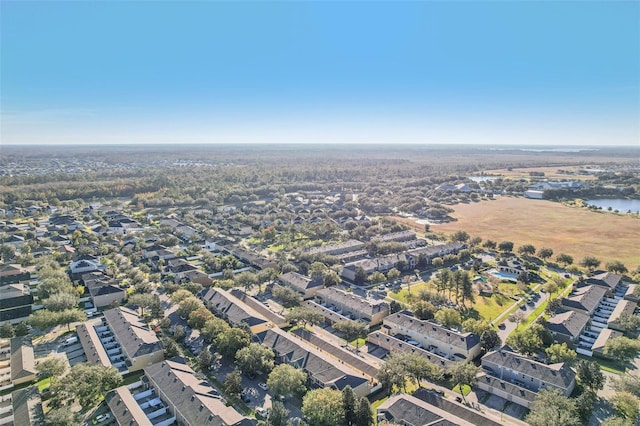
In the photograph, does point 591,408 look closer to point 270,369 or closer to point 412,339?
point 412,339

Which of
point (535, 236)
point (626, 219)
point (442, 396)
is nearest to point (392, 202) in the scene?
point (535, 236)

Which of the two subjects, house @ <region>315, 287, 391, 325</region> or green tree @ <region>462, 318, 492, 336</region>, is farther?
house @ <region>315, 287, 391, 325</region>

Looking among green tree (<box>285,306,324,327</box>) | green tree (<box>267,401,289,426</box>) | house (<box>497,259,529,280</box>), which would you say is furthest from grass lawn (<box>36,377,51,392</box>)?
house (<box>497,259,529,280</box>)

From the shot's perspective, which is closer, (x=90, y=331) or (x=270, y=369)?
(x=270, y=369)

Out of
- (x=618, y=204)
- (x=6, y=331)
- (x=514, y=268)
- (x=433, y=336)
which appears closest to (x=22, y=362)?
(x=6, y=331)

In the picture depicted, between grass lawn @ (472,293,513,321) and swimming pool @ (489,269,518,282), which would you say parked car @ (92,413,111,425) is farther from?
swimming pool @ (489,269,518,282)

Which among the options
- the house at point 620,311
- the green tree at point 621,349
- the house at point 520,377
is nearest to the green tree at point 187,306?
the house at point 520,377
